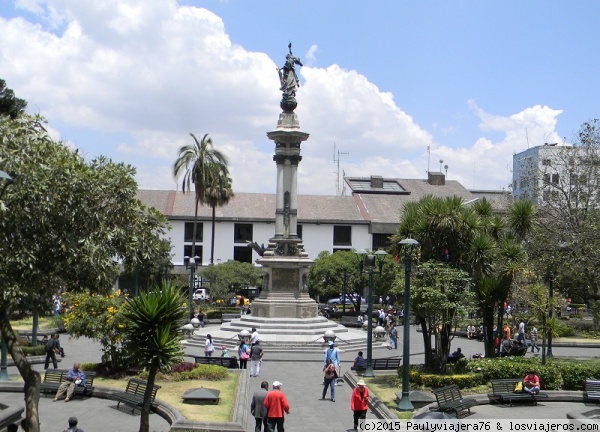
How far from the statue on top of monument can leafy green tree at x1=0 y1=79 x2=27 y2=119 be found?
16.0 m

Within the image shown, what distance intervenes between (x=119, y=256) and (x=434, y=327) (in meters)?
11.7

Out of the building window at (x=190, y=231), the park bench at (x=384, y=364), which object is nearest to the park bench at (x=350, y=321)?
the park bench at (x=384, y=364)

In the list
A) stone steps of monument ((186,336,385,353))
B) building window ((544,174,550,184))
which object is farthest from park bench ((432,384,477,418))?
building window ((544,174,550,184))

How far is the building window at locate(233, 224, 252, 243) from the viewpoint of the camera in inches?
2861

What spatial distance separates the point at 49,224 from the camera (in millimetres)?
13195

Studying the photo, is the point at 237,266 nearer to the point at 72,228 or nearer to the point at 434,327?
the point at 434,327

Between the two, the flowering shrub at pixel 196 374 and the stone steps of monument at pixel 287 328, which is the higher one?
the stone steps of monument at pixel 287 328

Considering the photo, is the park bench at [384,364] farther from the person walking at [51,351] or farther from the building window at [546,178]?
the building window at [546,178]

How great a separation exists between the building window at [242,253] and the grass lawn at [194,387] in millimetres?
48380

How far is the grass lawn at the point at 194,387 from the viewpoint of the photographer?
17.2 meters

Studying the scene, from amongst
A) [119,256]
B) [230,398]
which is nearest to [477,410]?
[230,398]

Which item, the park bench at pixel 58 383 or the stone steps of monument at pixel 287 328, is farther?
the stone steps of monument at pixel 287 328

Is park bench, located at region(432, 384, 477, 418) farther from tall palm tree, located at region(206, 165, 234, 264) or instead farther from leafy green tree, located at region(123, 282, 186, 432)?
tall palm tree, located at region(206, 165, 234, 264)

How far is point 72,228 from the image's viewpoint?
44.4ft
